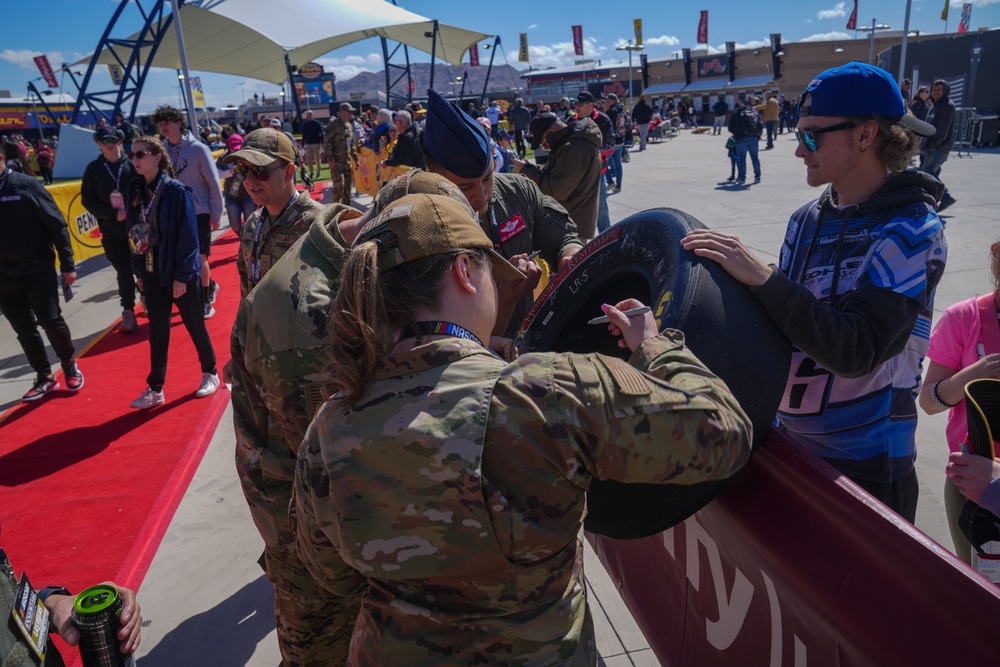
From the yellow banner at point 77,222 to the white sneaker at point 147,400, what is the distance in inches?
247

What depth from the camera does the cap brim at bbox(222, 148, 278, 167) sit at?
3.16 metres

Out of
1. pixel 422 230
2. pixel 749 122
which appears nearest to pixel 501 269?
pixel 422 230

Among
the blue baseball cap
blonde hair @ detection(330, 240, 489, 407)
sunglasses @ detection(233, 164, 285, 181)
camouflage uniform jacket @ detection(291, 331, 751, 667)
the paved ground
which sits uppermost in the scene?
the blue baseball cap

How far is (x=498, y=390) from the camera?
1140mm

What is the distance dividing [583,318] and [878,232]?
2.99 ft

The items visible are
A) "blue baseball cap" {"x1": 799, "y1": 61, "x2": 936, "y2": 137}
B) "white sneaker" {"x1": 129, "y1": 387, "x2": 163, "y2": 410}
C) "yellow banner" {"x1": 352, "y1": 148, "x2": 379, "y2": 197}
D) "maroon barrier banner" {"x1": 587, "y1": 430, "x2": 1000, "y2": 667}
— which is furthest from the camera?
"yellow banner" {"x1": 352, "y1": 148, "x2": 379, "y2": 197}

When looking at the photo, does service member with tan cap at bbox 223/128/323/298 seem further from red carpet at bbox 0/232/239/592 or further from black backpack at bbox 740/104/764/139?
black backpack at bbox 740/104/764/139

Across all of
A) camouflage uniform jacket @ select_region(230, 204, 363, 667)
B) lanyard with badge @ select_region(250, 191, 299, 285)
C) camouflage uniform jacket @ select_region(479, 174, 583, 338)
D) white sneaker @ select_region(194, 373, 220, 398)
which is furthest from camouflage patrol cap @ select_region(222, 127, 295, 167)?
white sneaker @ select_region(194, 373, 220, 398)

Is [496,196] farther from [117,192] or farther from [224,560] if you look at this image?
[117,192]

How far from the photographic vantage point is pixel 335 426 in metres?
1.19

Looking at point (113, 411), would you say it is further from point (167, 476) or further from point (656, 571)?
point (656, 571)

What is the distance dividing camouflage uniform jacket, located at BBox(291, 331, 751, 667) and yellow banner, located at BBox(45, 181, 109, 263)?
11.2 metres

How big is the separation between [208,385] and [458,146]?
3.93m

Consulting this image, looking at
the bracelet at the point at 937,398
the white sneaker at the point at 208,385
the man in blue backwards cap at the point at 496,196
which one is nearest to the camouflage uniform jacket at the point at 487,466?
the man in blue backwards cap at the point at 496,196
